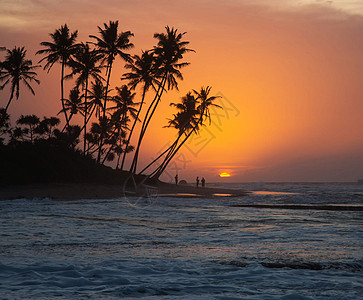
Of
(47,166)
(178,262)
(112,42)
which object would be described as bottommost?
(178,262)

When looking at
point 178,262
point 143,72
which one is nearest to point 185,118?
point 143,72

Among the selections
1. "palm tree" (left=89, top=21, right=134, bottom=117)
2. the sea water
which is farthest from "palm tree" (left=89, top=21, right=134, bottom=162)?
the sea water

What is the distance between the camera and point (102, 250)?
29.1ft

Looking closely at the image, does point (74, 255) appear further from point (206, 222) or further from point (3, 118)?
point (3, 118)

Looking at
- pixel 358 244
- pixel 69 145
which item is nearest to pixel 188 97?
pixel 69 145

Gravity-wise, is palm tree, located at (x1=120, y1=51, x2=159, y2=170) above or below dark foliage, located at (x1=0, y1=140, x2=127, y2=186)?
above

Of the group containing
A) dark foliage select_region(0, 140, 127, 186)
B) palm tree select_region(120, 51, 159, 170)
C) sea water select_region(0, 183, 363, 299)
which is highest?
palm tree select_region(120, 51, 159, 170)

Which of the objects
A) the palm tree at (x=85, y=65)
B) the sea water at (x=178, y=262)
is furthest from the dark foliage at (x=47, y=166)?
the sea water at (x=178, y=262)

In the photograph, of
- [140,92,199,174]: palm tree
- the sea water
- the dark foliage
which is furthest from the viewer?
[140,92,199,174]: palm tree

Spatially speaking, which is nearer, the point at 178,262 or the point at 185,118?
the point at 178,262

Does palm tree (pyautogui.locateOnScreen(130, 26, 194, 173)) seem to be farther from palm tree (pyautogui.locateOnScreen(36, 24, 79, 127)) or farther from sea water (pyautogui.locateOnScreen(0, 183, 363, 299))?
sea water (pyautogui.locateOnScreen(0, 183, 363, 299))

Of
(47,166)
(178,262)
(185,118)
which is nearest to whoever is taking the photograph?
(178,262)

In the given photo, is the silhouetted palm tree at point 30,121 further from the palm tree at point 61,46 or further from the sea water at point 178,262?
the sea water at point 178,262

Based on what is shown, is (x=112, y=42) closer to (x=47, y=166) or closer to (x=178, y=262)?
(x=47, y=166)
